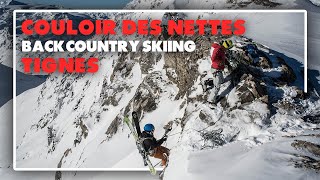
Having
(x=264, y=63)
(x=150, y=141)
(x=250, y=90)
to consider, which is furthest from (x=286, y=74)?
(x=150, y=141)

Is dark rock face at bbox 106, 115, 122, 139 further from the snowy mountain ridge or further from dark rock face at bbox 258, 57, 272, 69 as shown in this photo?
dark rock face at bbox 258, 57, 272, 69

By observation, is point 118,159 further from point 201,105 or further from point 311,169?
point 311,169

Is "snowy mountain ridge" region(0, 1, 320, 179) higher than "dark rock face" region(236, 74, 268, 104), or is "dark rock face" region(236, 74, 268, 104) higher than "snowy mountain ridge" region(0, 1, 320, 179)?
"dark rock face" region(236, 74, 268, 104)

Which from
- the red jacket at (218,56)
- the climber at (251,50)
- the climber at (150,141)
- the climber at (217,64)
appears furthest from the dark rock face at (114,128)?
the climber at (150,141)

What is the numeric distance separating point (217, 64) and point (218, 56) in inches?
11.4

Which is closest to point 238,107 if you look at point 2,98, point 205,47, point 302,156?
point 302,156

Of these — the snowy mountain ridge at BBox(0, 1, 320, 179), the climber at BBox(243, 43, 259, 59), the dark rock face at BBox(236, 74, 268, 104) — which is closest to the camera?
the snowy mountain ridge at BBox(0, 1, 320, 179)

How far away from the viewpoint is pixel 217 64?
15.5m

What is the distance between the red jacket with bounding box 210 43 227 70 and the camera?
15.3 meters

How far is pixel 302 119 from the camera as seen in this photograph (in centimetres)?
1435

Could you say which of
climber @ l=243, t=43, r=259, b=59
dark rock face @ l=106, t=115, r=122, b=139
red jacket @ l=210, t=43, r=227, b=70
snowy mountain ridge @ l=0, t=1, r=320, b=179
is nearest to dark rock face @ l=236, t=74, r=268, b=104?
snowy mountain ridge @ l=0, t=1, r=320, b=179

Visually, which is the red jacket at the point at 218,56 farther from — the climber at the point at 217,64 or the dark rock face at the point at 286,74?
the dark rock face at the point at 286,74

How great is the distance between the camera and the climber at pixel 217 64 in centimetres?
1531

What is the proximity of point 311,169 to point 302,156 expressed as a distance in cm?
67
